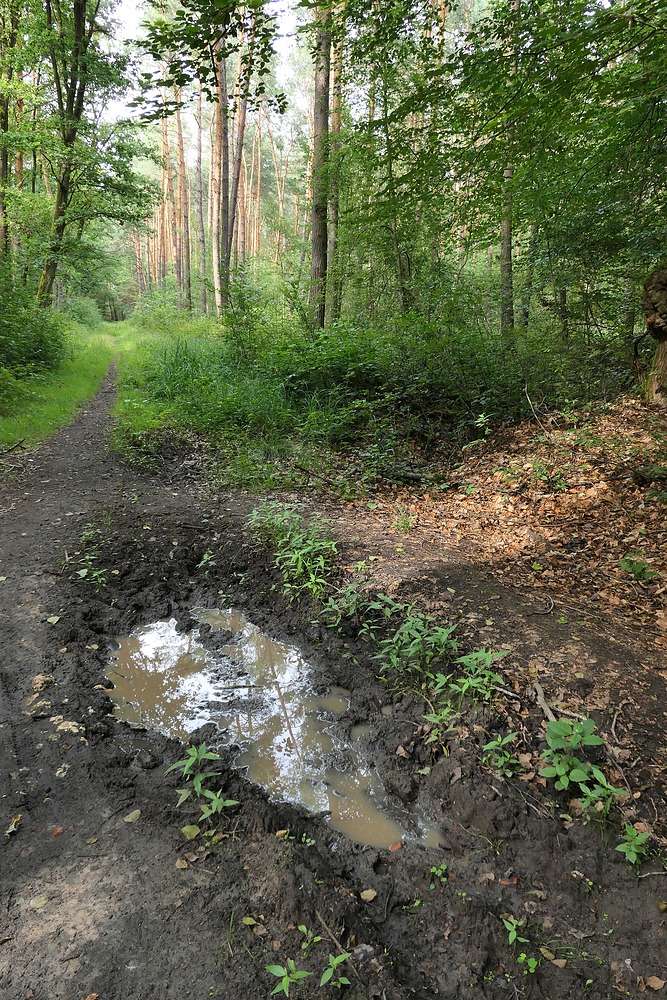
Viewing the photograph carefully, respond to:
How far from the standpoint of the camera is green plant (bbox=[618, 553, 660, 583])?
415 cm

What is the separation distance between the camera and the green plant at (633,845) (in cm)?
215

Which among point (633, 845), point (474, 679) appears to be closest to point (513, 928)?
point (633, 845)

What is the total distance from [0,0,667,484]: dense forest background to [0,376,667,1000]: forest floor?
109 inches

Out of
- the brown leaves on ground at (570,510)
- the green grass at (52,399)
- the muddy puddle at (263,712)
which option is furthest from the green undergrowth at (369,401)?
the muddy puddle at (263,712)

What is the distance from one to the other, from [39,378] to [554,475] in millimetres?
11329

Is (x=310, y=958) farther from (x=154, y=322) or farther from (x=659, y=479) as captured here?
(x=154, y=322)

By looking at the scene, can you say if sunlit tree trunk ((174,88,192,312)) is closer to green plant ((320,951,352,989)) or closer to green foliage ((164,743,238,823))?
green foliage ((164,743,238,823))

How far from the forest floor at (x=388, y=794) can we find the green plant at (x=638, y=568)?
19 millimetres

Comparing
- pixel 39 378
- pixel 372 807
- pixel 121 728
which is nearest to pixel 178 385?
pixel 39 378

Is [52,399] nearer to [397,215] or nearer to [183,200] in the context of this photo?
[397,215]

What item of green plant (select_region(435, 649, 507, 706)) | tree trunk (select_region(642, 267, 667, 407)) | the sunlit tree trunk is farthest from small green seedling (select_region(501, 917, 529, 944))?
the sunlit tree trunk

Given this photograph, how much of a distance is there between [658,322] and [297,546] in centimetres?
489

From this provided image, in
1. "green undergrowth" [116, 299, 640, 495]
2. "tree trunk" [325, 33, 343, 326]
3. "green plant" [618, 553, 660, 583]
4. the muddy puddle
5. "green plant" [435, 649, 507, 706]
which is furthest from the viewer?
"tree trunk" [325, 33, 343, 326]

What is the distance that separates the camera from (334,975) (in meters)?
1.79
